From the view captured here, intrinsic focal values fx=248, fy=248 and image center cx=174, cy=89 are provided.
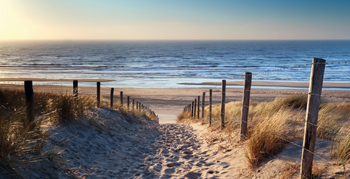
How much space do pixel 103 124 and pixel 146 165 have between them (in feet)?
7.76

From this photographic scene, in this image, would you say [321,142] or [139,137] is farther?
[139,137]

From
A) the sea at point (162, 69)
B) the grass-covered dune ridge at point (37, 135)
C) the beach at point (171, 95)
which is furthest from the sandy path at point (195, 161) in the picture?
the beach at point (171, 95)

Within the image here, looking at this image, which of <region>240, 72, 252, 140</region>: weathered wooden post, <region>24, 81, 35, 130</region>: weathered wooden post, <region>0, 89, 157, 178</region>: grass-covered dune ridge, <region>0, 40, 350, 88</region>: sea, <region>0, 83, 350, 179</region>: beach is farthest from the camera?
<region>0, 40, 350, 88</region>: sea

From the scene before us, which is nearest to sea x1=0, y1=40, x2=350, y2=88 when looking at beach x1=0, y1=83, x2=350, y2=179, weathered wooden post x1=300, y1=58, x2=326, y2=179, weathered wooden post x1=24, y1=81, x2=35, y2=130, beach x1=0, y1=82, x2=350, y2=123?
weathered wooden post x1=300, y1=58, x2=326, y2=179

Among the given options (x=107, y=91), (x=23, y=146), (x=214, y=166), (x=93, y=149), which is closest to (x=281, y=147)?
(x=214, y=166)

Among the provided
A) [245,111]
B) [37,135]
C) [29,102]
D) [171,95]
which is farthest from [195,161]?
[171,95]

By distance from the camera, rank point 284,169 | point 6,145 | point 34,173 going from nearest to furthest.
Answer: point 6,145 → point 34,173 → point 284,169

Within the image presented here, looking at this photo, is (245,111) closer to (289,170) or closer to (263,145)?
(263,145)

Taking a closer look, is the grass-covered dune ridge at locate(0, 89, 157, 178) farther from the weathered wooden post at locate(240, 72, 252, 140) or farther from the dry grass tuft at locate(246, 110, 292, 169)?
the weathered wooden post at locate(240, 72, 252, 140)

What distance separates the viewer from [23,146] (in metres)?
3.77

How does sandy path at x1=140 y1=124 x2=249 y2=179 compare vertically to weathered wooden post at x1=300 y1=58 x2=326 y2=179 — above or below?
below

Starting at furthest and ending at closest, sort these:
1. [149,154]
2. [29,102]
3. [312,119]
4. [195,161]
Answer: [149,154] < [195,161] < [29,102] < [312,119]

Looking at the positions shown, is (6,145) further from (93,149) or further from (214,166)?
(214,166)

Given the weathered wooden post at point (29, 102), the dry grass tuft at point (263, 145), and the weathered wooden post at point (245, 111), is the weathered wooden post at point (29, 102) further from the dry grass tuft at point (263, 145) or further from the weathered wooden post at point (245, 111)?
the weathered wooden post at point (245, 111)
